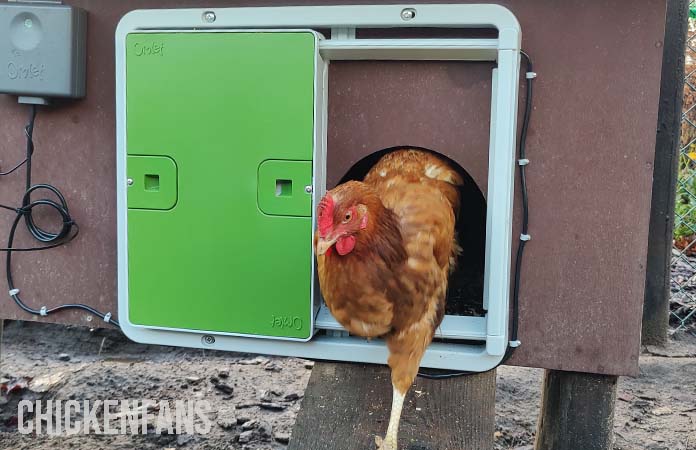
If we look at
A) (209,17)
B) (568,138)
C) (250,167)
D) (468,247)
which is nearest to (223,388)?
(468,247)

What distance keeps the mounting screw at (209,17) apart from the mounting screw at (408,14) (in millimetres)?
346

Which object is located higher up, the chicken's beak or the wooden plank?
the wooden plank

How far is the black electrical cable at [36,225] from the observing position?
60.5 inches

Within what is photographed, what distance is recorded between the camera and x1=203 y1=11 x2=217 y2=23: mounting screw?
4.42 ft

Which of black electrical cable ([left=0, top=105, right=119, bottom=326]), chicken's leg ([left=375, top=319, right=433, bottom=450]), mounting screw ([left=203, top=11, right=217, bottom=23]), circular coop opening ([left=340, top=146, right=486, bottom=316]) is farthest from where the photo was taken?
circular coop opening ([left=340, top=146, right=486, bottom=316])

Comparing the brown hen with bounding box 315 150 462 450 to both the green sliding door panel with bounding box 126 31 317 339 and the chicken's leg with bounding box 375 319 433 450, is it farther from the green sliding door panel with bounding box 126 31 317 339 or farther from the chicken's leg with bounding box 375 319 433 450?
the green sliding door panel with bounding box 126 31 317 339

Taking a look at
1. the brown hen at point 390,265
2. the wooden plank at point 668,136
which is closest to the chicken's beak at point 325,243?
the brown hen at point 390,265

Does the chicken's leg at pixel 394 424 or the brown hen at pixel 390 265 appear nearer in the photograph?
the brown hen at pixel 390 265

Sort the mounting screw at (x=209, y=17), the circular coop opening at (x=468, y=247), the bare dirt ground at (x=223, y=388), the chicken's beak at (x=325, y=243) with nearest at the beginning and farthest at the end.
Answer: the chicken's beak at (x=325, y=243), the mounting screw at (x=209, y=17), the circular coop opening at (x=468, y=247), the bare dirt ground at (x=223, y=388)

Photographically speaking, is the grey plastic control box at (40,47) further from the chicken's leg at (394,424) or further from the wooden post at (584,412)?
the wooden post at (584,412)

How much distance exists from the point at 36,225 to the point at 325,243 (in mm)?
815

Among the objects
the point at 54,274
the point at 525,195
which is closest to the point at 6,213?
the point at 54,274

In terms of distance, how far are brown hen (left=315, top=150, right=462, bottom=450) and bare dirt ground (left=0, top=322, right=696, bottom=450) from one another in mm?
1161

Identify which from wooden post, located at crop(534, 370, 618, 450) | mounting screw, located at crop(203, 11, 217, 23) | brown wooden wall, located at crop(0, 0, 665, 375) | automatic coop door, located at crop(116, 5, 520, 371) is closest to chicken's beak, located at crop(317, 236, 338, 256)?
automatic coop door, located at crop(116, 5, 520, 371)
